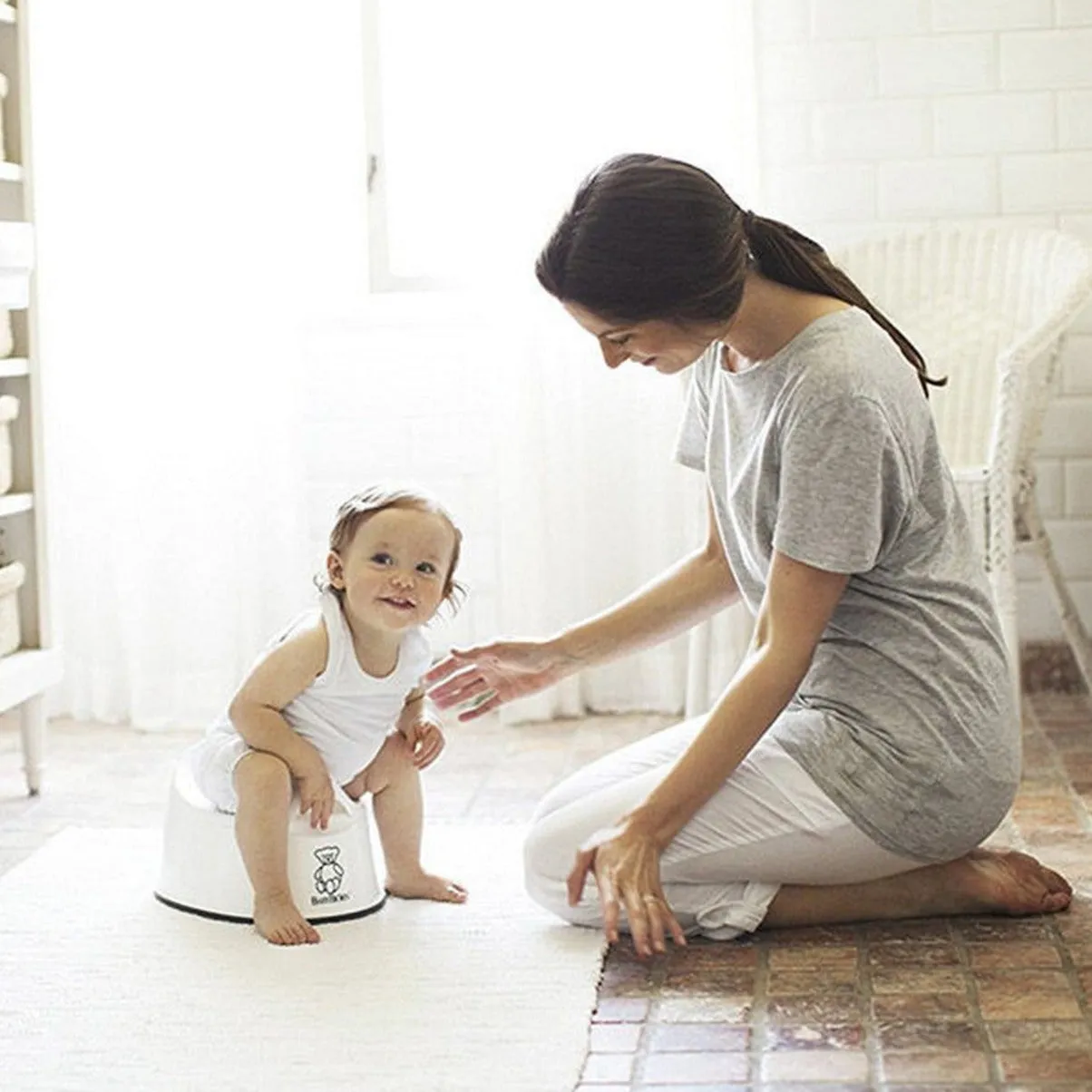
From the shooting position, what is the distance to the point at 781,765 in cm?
244

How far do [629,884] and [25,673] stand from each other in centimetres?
136

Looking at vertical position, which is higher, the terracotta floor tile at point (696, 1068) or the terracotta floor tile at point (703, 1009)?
the terracotta floor tile at point (703, 1009)

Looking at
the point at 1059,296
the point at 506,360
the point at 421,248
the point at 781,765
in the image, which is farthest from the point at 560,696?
the point at 781,765

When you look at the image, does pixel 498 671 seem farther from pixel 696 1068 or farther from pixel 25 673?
pixel 25 673

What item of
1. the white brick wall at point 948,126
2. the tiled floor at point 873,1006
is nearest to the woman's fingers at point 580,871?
the tiled floor at point 873,1006

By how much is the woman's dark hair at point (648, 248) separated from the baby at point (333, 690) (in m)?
0.42

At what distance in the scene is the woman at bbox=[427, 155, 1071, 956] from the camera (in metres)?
2.26

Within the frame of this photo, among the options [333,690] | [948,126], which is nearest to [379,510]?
[333,690]

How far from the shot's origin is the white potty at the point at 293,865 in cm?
256

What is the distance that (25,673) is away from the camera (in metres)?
3.30

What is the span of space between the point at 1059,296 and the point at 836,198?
67 centimetres

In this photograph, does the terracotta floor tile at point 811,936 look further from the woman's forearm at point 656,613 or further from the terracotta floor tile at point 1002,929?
the woman's forearm at point 656,613

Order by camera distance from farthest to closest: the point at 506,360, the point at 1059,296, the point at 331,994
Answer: the point at 506,360, the point at 1059,296, the point at 331,994

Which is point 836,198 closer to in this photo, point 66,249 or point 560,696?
point 560,696
